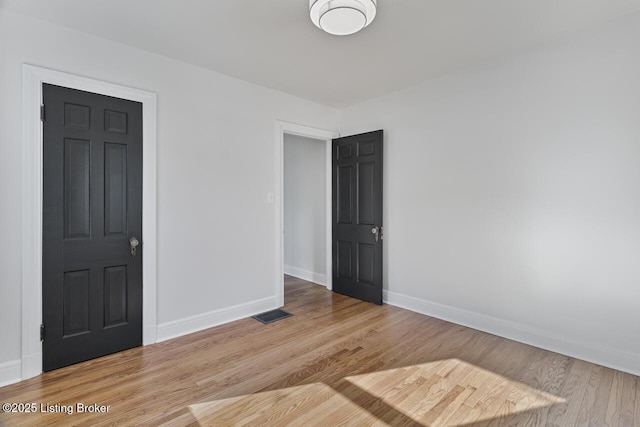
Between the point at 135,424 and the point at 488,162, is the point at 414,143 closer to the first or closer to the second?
the point at 488,162

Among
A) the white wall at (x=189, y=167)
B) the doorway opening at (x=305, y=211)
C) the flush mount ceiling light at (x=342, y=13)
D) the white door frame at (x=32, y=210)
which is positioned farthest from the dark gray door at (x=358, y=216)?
the white door frame at (x=32, y=210)

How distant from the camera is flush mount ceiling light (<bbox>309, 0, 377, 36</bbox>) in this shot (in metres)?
1.91

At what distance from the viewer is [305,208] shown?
519cm

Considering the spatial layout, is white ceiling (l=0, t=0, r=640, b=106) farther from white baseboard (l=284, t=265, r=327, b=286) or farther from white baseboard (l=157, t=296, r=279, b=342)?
white baseboard (l=284, t=265, r=327, b=286)

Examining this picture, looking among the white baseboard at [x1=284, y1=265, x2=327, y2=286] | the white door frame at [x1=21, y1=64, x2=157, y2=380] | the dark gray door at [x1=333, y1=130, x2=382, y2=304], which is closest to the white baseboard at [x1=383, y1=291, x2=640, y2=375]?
the dark gray door at [x1=333, y1=130, x2=382, y2=304]

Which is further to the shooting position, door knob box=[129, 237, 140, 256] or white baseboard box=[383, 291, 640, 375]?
door knob box=[129, 237, 140, 256]

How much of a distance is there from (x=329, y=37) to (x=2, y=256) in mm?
2918

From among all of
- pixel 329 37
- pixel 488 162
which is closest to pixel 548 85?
pixel 488 162

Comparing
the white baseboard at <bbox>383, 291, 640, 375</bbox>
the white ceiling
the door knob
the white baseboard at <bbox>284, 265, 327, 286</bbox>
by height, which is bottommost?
the white baseboard at <bbox>383, 291, 640, 375</bbox>

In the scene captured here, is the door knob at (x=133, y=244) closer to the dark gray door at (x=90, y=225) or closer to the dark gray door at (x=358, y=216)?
the dark gray door at (x=90, y=225)

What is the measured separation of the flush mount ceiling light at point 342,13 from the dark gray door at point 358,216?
190 cm

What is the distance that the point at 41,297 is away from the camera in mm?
2346

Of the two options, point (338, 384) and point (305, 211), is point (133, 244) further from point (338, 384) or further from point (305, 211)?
point (305, 211)

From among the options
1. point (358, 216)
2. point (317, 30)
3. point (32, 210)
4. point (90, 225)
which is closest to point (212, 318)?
point (90, 225)
